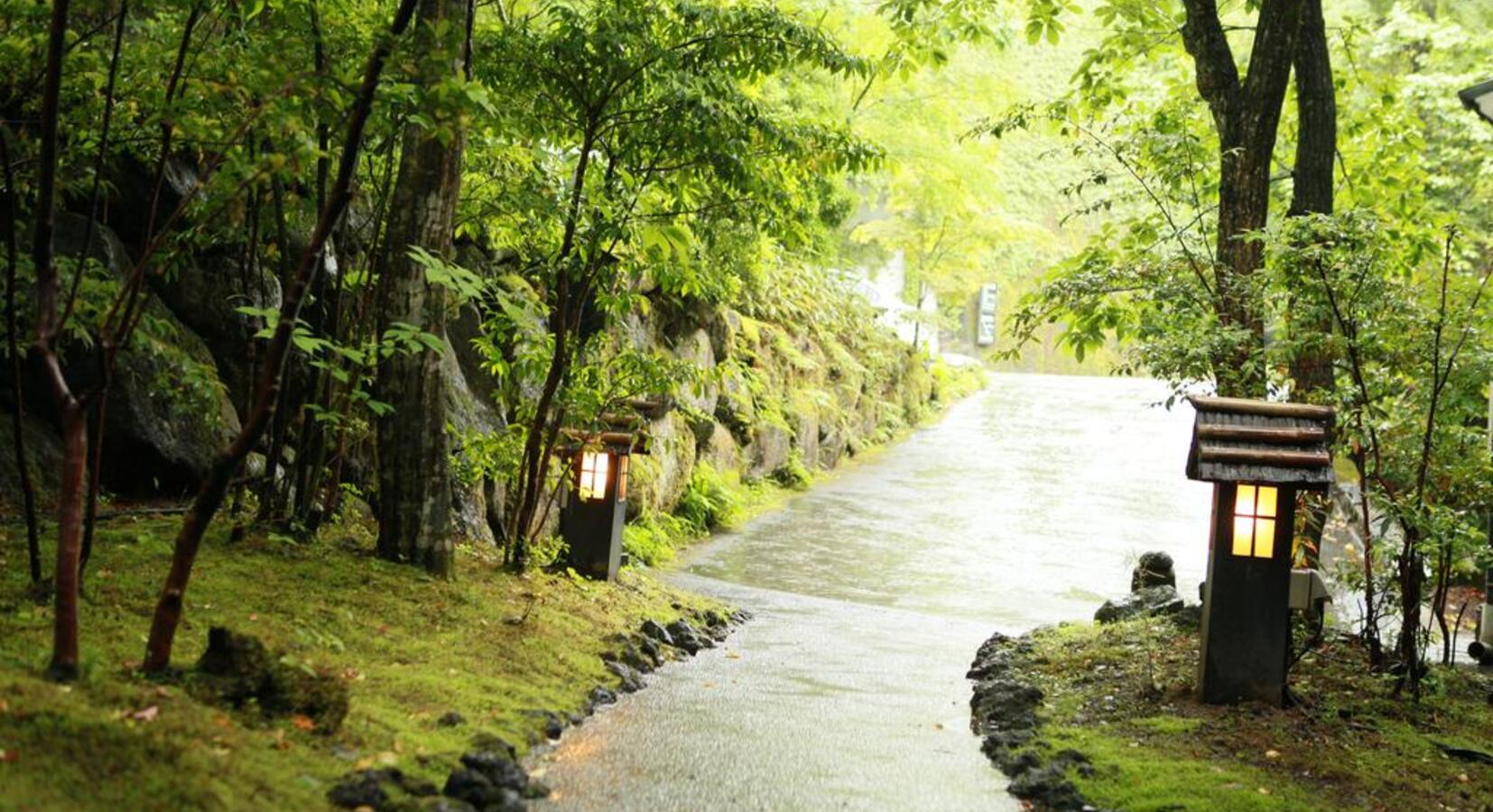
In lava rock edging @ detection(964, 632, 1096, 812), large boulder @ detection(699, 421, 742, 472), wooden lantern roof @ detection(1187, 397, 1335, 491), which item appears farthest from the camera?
large boulder @ detection(699, 421, 742, 472)

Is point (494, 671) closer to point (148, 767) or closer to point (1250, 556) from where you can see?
point (148, 767)

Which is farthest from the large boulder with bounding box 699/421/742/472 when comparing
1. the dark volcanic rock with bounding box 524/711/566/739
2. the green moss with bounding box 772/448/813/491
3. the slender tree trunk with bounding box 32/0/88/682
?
the slender tree trunk with bounding box 32/0/88/682

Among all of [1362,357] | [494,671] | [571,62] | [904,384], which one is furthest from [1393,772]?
[904,384]

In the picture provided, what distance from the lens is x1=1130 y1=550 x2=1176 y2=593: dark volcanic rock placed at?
1337 cm

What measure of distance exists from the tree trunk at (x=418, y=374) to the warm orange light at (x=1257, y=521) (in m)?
5.47

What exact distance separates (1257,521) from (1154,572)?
548cm

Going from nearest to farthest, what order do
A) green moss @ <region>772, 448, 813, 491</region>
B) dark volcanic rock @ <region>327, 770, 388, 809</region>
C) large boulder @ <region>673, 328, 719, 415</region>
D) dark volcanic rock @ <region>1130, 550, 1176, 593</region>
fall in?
dark volcanic rock @ <region>327, 770, 388, 809</region>, dark volcanic rock @ <region>1130, 550, 1176, 593</region>, large boulder @ <region>673, 328, 719, 415</region>, green moss @ <region>772, 448, 813, 491</region>

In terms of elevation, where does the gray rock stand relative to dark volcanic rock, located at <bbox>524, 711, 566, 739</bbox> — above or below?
above

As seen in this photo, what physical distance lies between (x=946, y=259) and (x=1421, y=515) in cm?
2698

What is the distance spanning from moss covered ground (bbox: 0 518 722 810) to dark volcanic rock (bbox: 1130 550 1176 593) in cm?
589

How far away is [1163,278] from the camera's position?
32.7 feet

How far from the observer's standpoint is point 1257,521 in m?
8.13

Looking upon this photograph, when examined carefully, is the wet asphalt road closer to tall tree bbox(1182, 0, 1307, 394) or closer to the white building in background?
tall tree bbox(1182, 0, 1307, 394)

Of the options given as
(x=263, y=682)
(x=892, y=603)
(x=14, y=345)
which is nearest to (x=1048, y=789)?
(x=263, y=682)
